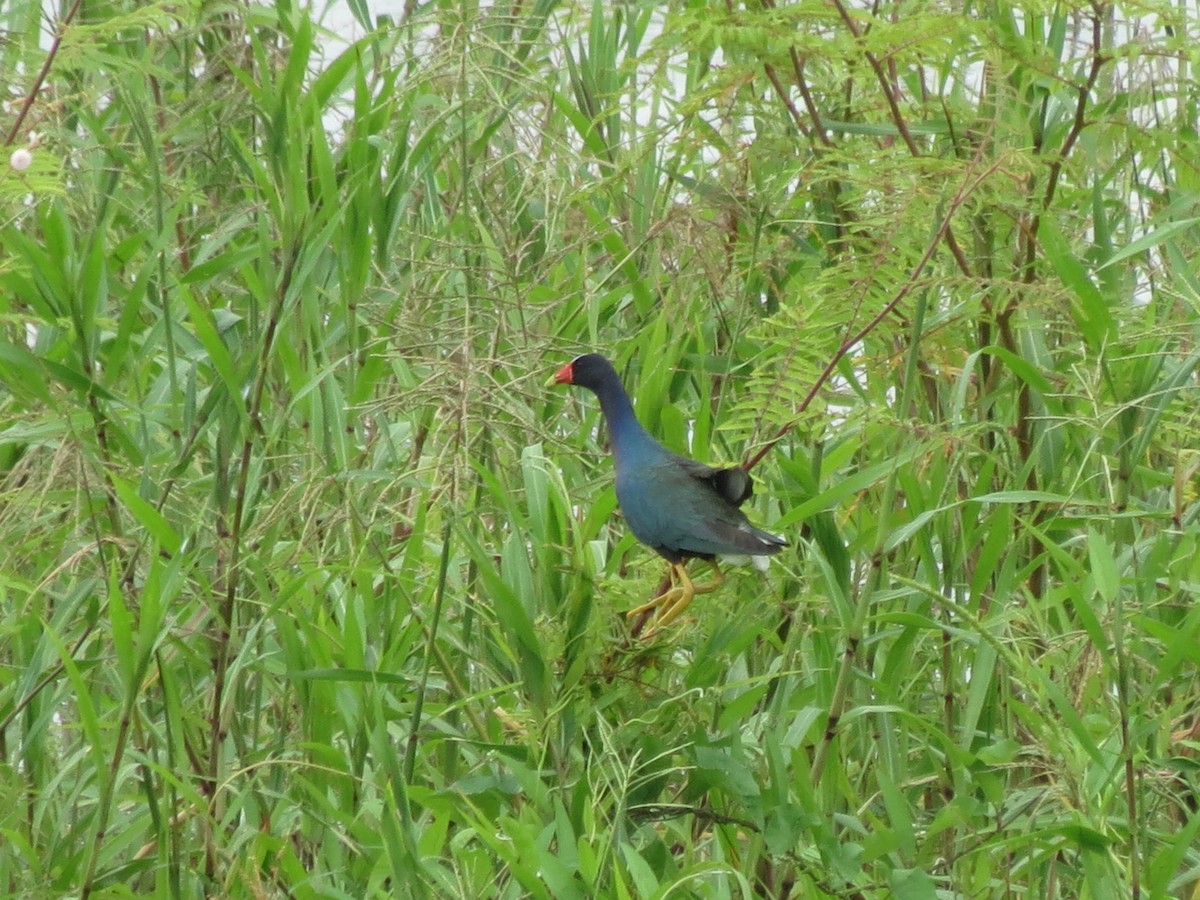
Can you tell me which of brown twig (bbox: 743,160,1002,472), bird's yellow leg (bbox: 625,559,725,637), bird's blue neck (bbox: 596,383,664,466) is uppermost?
brown twig (bbox: 743,160,1002,472)

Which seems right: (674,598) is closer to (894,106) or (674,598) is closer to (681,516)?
(681,516)

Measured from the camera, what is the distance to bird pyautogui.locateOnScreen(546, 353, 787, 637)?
3121mm

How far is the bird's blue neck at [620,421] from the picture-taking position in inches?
143

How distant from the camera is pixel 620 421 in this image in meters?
3.69

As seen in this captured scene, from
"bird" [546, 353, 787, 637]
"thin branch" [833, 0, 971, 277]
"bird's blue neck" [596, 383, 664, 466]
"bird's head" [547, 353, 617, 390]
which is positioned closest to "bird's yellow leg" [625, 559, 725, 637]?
"bird" [546, 353, 787, 637]

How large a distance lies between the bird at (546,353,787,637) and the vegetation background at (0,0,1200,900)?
81mm

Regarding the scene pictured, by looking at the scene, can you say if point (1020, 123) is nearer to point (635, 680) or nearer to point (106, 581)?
point (635, 680)

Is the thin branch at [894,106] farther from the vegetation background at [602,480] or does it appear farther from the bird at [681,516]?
the bird at [681,516]

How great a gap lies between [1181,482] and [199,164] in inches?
94.0

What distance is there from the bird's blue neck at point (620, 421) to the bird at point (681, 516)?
6cm

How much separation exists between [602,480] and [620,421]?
0.18m

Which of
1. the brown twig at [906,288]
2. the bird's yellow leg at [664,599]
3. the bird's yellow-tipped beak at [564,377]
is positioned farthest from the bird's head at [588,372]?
the brown twig at [906,288]

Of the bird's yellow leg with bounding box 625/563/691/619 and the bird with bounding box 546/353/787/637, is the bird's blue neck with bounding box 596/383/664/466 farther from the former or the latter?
the bird's yellow leg with bounding box 625/563/691/619

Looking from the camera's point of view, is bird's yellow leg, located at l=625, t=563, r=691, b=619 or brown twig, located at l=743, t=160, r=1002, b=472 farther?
bird's yellow leg, located at l=625, t=563, r=691, b=619
